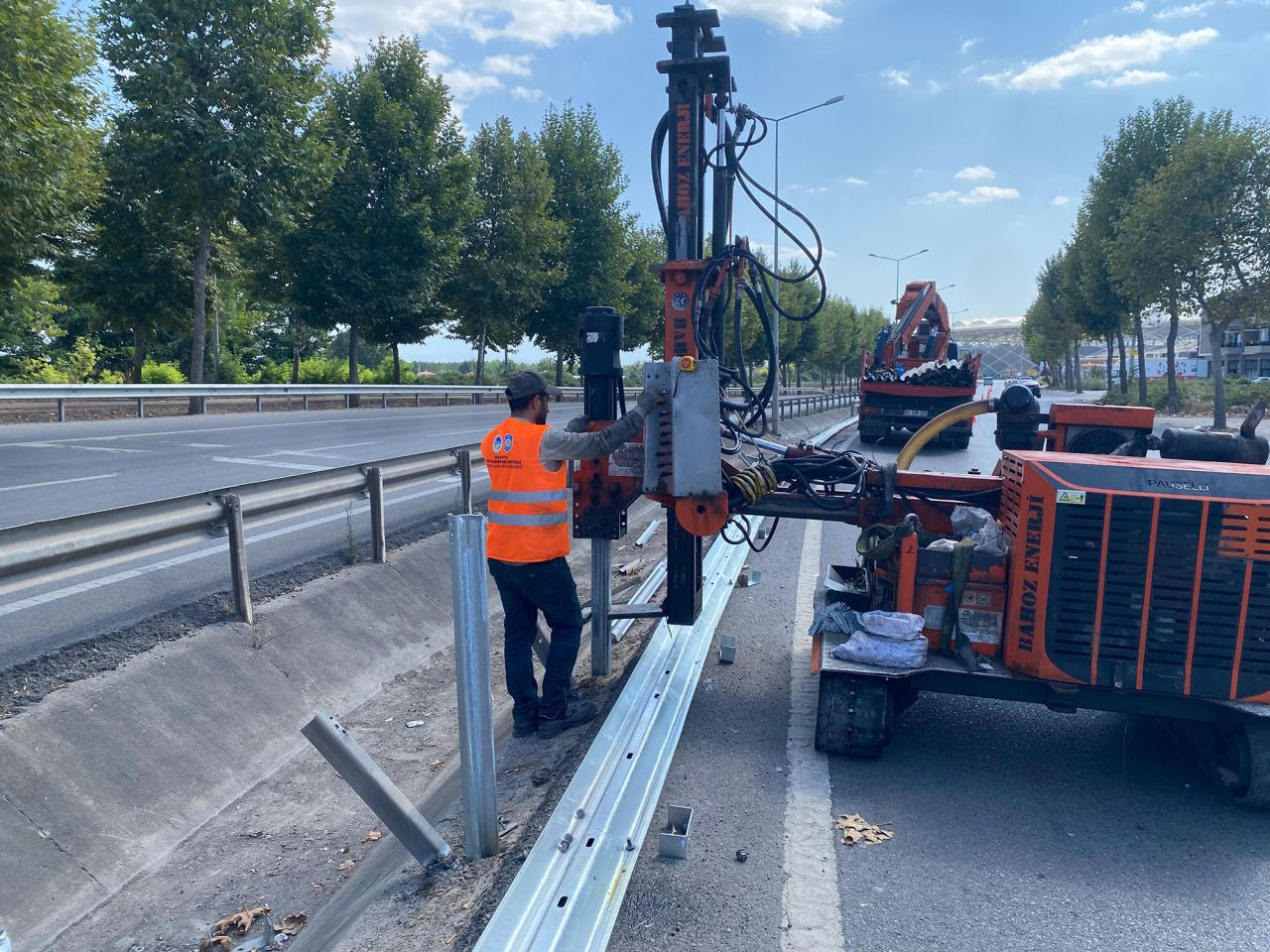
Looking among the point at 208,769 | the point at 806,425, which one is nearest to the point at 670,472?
the point at 208,769

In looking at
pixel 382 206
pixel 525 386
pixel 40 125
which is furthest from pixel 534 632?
pixel 382 206

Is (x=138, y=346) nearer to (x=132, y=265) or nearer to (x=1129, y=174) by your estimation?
(x=132, y=265)

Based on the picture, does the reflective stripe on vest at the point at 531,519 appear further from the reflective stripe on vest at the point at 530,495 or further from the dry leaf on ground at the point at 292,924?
the dry leaf on ground at the point at 292,924

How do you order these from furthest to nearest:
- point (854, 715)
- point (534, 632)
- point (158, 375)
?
point (158, 375) < point (534, 632) < point (854, 715)

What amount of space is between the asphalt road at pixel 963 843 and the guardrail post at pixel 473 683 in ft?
2.03

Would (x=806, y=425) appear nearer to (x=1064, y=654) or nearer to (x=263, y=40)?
(x=263, y=40)

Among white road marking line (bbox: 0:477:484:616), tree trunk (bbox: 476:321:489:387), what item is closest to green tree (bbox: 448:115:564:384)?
tree trunk (bbox: 476:321:489:387)

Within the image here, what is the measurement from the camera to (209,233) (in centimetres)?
2316

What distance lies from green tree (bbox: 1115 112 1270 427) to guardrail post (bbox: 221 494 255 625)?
29.3 metres

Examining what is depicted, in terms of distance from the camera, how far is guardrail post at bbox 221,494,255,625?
5.26 m

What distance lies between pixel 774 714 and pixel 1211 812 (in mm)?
2052

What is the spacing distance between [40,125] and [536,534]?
16127 millimetres

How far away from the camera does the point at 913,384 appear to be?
21.0m

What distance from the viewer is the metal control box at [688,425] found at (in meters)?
4.48
